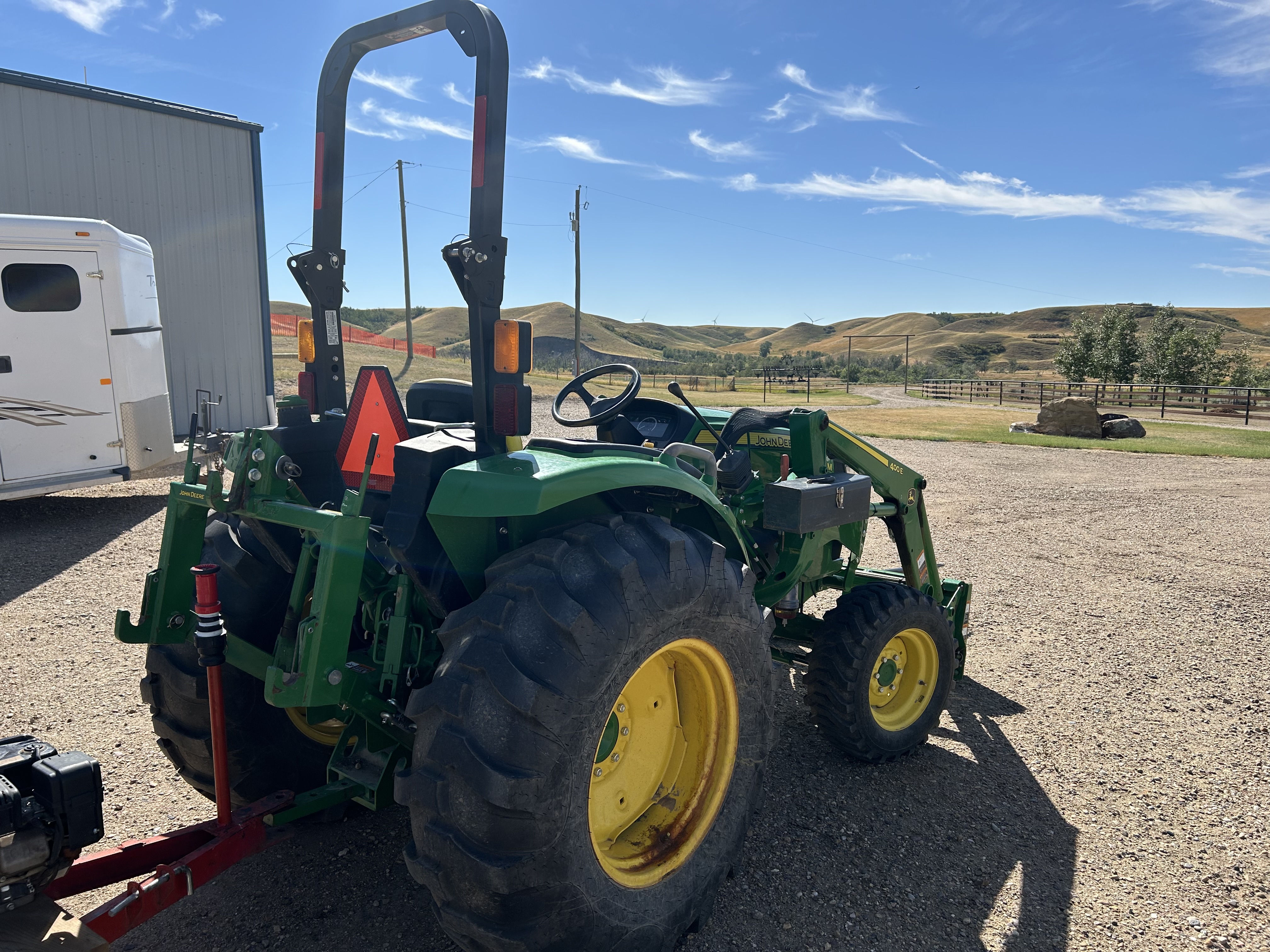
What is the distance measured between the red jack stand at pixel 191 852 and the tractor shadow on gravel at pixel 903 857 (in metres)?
1.37

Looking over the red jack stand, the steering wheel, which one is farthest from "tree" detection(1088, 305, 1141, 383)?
the red jack stand

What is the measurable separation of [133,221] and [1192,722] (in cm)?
1442

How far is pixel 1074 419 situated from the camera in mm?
20031

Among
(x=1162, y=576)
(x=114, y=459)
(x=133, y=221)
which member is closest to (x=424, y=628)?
(x=1162, y=576)

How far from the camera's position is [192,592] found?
2820 millimetres

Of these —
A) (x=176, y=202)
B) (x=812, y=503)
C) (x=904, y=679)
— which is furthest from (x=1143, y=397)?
(x=812, y=503)

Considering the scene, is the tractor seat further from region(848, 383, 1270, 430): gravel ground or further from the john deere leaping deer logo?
region(848, 383, 1270, 430): gravel ground

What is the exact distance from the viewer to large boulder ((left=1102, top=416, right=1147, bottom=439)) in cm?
1959

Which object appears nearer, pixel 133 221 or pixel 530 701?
pixel 530 701

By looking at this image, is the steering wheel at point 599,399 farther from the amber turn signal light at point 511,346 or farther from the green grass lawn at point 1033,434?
the green grass lawn at point 1033,434

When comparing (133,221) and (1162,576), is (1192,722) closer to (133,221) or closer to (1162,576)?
(1162,576)

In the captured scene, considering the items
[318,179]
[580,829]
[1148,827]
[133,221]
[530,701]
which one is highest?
[133,221]

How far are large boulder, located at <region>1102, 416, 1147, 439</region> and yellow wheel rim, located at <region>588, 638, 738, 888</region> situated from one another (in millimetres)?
20110

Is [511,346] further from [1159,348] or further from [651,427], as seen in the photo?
[1159,348]
